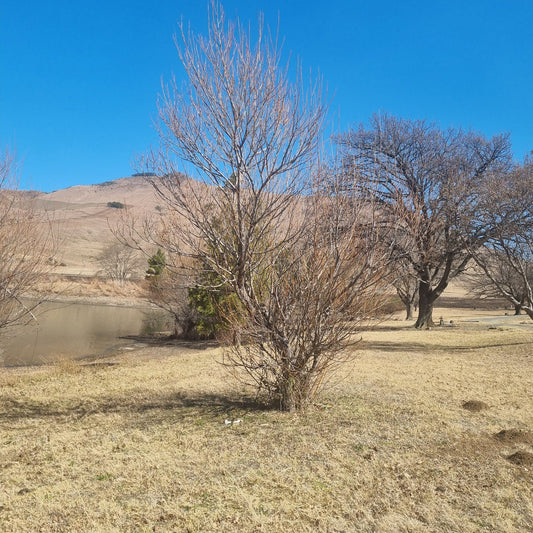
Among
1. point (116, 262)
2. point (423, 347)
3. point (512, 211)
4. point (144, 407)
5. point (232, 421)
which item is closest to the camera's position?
point (232, 421)

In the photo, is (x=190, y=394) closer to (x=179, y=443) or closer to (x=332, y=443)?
(x=179, y=443)

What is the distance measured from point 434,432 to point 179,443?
312 centimetres

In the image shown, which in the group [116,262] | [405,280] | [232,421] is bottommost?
[232,421]

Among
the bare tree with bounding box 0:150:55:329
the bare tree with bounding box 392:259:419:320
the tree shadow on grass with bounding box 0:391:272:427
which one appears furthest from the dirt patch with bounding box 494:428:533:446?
the bare tree with bounding box 0:150:55:329

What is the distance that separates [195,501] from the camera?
3938 mm

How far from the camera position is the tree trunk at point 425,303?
2156 cm

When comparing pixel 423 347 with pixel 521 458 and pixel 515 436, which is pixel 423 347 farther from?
pixel 521 458

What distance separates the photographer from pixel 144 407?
7586 millimetres

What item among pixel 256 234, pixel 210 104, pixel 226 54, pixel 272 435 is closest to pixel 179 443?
pixel 272 435

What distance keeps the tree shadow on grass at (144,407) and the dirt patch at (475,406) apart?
2.99m

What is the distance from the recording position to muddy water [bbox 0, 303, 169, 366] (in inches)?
655

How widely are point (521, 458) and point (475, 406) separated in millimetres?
2221

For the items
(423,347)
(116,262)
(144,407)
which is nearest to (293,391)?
(144,407)

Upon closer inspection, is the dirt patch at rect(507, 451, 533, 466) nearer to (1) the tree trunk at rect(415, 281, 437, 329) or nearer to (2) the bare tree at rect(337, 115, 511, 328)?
(2) the bare tree at rect(337, 115, 511, 328)
